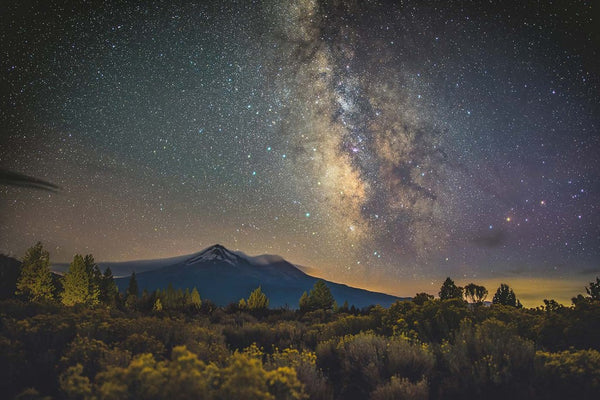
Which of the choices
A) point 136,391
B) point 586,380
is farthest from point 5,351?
point 586,380

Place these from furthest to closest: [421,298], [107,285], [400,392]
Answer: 1. [107,285]
2. [421,298]
3. [400,392]

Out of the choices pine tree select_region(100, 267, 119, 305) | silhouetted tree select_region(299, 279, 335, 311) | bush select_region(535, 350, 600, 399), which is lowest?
pine tree select_region(100, 267, 119, 305)

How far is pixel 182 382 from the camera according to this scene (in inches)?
152

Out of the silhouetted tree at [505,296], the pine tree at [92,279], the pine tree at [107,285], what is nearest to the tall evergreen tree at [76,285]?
the pine tree at [92,279]

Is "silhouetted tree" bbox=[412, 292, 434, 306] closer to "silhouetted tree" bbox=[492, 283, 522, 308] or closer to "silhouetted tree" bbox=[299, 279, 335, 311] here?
"silhouetted tree" bbox=[299, 279, 335, 311]

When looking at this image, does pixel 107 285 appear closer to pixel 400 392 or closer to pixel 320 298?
pixel 320 298

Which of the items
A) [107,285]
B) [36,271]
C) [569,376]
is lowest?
[107,285]

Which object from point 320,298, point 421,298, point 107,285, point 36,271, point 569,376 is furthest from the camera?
point 107,285

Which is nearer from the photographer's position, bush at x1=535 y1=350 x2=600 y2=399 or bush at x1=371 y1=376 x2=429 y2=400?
bush at x1=371 y1=376 x2=429 y2=400

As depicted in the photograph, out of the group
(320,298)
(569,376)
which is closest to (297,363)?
(569,376)

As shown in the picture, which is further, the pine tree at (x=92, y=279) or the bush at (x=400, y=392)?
the pine tree at (x=92, y=279)

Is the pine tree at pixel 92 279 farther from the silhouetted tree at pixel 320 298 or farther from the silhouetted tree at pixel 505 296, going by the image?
the silhouetted tree at pixel 505 296

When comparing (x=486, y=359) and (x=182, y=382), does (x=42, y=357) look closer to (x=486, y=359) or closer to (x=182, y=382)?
(x=182, y=382)

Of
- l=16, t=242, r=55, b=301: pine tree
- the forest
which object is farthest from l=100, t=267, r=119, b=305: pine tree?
the forest
